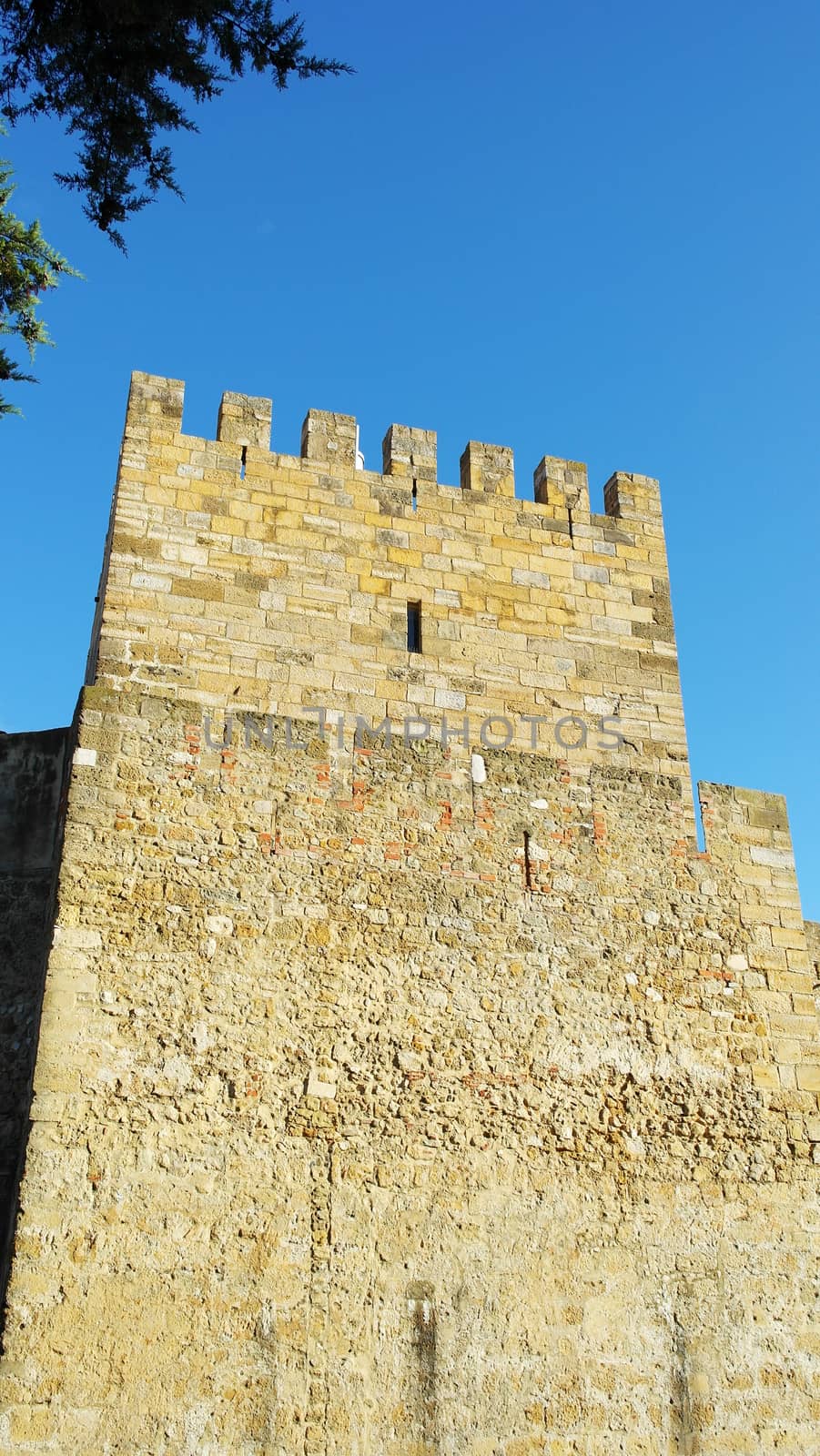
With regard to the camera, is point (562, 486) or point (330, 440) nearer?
point (330, 440)

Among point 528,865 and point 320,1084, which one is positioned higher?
point 528,865

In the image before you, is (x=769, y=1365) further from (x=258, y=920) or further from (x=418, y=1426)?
(x=258, y=920)

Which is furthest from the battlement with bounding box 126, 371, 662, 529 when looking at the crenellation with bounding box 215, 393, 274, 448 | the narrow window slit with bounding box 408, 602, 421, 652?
the narrow window slit with bounding box 408, 602, 421, 652

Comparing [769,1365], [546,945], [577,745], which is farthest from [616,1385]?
[577,745]

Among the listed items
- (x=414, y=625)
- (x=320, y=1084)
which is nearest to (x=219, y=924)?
(x=320, y=1084)

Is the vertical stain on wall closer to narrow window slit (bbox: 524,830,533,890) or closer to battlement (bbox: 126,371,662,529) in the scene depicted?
narrow window slit (bbox: 524,830,533,890)

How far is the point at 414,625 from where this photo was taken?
844cm

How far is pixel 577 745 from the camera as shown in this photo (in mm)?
8352

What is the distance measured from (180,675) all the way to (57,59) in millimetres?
3287

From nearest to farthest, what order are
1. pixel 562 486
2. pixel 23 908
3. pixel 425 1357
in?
pixel 425 1357 < pixel 23 908 < pixel 562 486

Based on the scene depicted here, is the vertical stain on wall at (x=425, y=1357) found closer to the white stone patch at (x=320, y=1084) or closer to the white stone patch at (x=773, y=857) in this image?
the white stone patch at (x=320, y=1084)

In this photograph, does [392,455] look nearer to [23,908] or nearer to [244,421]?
[244,421]

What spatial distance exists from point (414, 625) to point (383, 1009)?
2.64 m

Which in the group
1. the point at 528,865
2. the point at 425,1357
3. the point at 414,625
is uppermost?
the point at 414,625
